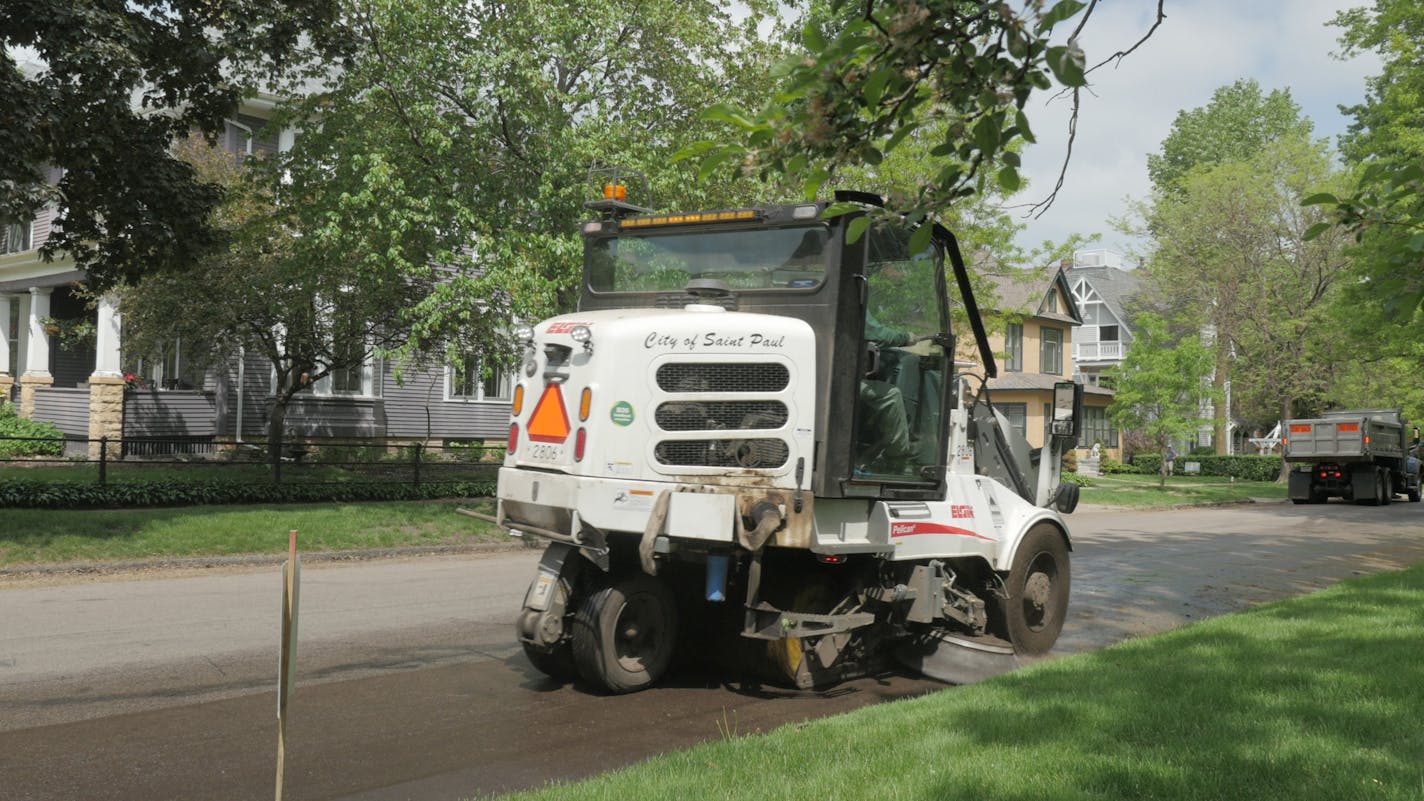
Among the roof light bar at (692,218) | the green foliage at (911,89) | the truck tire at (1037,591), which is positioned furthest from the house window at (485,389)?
the green foliage at (911,89)

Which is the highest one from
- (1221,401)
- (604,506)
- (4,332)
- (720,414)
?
(4,332)

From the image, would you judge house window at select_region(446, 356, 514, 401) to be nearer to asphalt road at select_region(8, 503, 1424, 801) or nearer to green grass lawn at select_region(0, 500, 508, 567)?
green grass lawn at select_region(0, 500, 508, 567)

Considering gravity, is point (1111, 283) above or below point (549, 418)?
above

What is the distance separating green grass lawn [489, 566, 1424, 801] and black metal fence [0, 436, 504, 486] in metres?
13.5

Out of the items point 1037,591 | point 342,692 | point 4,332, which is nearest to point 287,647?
point 342,692

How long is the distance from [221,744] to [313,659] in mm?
2236

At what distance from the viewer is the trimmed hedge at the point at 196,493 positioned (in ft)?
49.7

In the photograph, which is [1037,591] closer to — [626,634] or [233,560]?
[626,634]

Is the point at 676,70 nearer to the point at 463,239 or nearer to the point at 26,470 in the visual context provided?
the point at 463,239

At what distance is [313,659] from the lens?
8086 mm

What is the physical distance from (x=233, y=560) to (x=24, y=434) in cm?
1239

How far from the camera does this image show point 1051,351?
50.9 meters

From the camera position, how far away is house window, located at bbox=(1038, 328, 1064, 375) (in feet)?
165

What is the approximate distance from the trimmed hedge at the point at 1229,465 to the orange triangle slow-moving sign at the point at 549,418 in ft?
140
